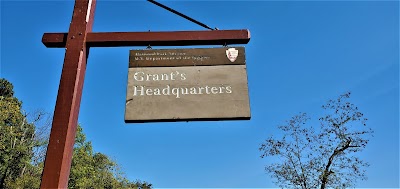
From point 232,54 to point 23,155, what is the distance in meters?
37.2

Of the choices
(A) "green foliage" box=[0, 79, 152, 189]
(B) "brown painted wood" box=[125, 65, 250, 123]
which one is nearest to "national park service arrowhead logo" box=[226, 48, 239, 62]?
(B) "brown painted wood" box=[125, 65, 250, 123]

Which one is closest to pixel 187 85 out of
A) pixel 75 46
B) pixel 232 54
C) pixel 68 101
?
pixel 232 54

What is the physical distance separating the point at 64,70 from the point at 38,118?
36.7m

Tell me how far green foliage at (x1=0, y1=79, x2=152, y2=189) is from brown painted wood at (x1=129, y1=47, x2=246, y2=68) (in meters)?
29.9

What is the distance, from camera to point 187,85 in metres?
3.15

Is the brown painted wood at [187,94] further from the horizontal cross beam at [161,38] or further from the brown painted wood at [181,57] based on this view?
the horizontal cross beam at [161,38]

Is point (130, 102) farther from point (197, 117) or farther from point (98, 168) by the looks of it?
point (98, 168)

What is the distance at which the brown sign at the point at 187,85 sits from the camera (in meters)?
3.00

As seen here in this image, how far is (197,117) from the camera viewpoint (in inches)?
117

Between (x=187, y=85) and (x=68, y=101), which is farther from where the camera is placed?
(x=187, y=85)

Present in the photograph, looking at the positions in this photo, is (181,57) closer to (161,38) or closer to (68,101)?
(161,38)

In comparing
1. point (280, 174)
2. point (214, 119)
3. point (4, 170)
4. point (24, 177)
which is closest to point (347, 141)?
point (280, 174)

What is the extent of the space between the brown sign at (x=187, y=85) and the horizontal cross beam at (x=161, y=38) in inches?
8.0

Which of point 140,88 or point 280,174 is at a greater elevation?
point 280,174
